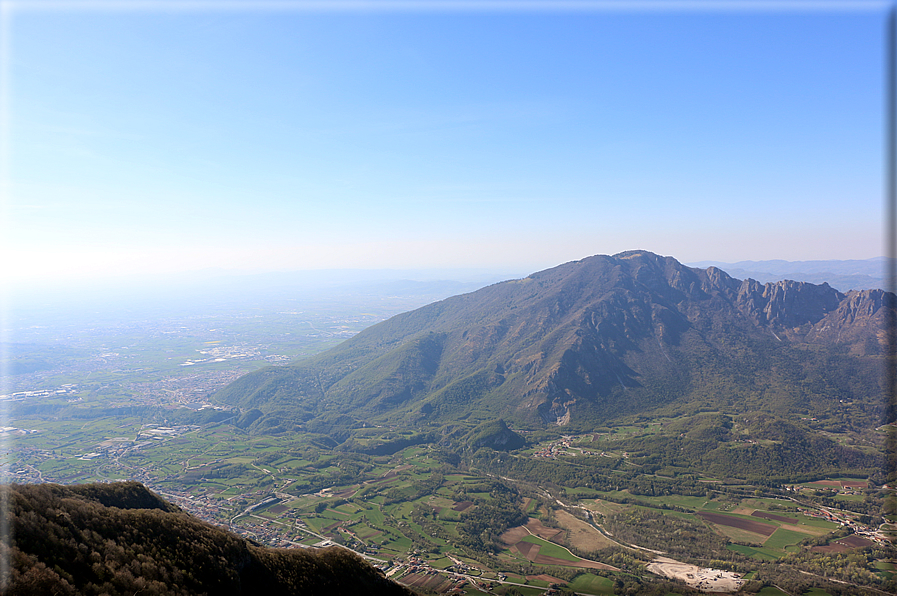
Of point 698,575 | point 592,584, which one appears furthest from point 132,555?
point 698,575

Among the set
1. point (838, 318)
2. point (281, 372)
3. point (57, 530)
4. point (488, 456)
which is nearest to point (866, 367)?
point (838, 318)

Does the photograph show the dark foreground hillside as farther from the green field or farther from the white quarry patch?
the white quarry patch

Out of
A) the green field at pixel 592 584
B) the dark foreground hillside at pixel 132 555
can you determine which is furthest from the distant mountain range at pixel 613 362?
the dark foreground hillside at pixel 132 555

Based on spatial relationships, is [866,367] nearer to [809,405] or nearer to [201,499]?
[809,405]

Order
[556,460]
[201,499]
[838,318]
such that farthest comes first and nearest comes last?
[838,318]
[556,460]
[201,499]

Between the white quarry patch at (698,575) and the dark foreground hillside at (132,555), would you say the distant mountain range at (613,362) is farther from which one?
the dark foreground hillside at (132,555)

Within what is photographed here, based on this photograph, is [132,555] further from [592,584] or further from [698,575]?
[698,575]
